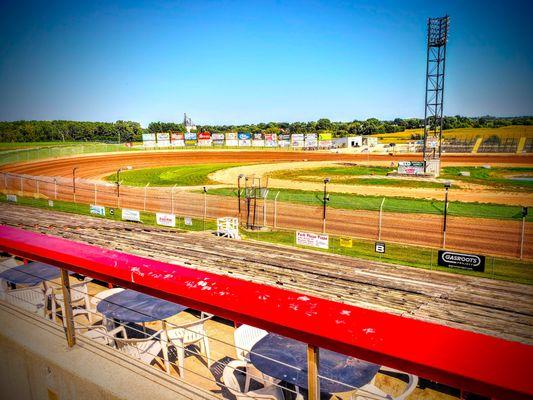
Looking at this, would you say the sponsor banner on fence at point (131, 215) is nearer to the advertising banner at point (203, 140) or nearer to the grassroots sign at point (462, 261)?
the grassroots sign at point (462, 261)

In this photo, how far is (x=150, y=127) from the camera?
514ft

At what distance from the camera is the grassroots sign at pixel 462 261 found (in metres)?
15.4

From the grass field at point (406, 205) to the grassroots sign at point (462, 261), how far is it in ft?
29.0

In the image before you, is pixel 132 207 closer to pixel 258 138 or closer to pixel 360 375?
pixel 360 375

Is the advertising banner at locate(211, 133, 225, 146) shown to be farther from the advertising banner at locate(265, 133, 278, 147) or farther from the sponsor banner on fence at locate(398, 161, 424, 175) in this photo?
the sponsor banner on fence at locate(398, 161, 424, 175)

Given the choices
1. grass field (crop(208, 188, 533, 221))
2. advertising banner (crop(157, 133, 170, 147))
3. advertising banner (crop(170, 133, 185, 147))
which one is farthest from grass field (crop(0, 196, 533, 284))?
advertising banner (crop(170, 133, 185, 147))

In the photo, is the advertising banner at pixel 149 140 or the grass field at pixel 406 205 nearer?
the grass field at pixel 406 205

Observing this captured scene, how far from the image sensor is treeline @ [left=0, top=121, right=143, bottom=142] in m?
89.1

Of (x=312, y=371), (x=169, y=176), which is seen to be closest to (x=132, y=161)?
(x=169, y=176)

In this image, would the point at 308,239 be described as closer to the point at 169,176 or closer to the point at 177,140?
the point at 169,176

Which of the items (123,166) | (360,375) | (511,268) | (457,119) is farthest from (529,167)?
(457,119)

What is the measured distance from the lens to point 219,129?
178m

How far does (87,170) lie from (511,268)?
175ft

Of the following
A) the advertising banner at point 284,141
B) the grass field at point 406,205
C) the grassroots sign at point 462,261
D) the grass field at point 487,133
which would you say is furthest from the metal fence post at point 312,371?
the grass field at point 487,133
